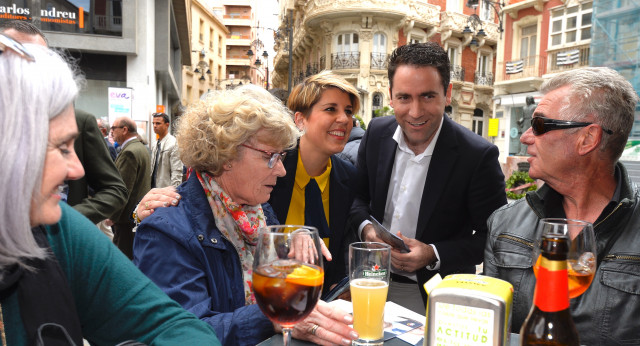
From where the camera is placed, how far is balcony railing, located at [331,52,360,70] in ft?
90.4

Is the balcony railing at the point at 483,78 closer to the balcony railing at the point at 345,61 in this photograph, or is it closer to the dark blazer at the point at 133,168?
the balcony railing at the point at 345,61

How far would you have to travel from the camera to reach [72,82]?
100 centimetres

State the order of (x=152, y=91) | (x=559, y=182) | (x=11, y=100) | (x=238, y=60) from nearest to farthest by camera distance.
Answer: (x=11, y=100), (x=559, y=182), (x=152, y=91), (x=238, y=60)

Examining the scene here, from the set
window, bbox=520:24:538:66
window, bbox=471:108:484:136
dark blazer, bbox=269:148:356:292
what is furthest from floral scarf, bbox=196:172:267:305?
window, bbox=471:108:484:136

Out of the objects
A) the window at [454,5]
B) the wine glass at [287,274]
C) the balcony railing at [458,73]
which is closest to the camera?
the wine glass at [287,274]

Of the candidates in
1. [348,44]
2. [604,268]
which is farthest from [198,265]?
[348,44]

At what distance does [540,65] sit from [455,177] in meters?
22.4

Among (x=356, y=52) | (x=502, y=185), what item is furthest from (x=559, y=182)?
(x=356, y=52)

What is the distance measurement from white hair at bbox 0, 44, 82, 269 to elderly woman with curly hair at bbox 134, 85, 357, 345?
0.66 meters

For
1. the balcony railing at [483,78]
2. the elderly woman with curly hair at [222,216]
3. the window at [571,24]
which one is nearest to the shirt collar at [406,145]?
the elderly woman with curly hair at [222,216]

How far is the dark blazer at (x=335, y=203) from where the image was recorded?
9.11ft

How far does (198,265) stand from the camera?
5.49ft

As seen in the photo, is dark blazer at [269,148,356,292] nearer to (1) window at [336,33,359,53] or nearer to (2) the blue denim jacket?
(2) the blue denim jacket

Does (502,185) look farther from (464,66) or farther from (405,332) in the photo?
(464,66)
